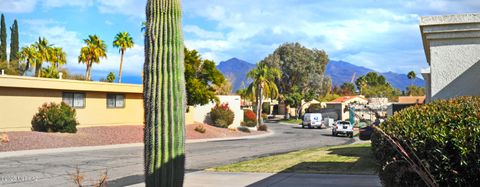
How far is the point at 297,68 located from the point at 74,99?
50.5 meters

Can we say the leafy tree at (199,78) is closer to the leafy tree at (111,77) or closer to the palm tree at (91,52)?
the palm tree at (91,52)

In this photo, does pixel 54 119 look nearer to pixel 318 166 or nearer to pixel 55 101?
pixel 55 101

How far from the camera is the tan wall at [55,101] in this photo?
2678cm

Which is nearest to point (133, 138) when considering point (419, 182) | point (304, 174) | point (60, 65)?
point (304, 174)

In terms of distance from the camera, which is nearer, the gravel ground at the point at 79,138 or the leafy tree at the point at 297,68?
the gravel ground at the point at 79,138

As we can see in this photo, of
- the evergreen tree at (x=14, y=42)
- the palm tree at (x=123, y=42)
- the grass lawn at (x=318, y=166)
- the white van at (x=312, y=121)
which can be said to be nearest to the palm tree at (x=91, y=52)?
the palm tree at (x=123, y=42)

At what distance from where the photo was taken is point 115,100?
112 ft

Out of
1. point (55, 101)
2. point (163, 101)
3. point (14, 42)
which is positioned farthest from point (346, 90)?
point (163, 101)

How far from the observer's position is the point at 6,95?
87.6 feet

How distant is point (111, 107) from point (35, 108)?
20.4ft

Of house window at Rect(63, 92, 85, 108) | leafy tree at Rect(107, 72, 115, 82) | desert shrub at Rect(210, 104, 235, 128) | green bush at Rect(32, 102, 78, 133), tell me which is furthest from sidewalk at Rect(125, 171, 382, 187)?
leafy tree at Rect(107, 72, 115, 82)

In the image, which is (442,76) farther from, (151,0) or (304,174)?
(151,0)

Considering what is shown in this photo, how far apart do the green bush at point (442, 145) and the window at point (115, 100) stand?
30.1 meters

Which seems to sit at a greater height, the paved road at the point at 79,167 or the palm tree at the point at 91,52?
the palm tree at the point at 91,52
